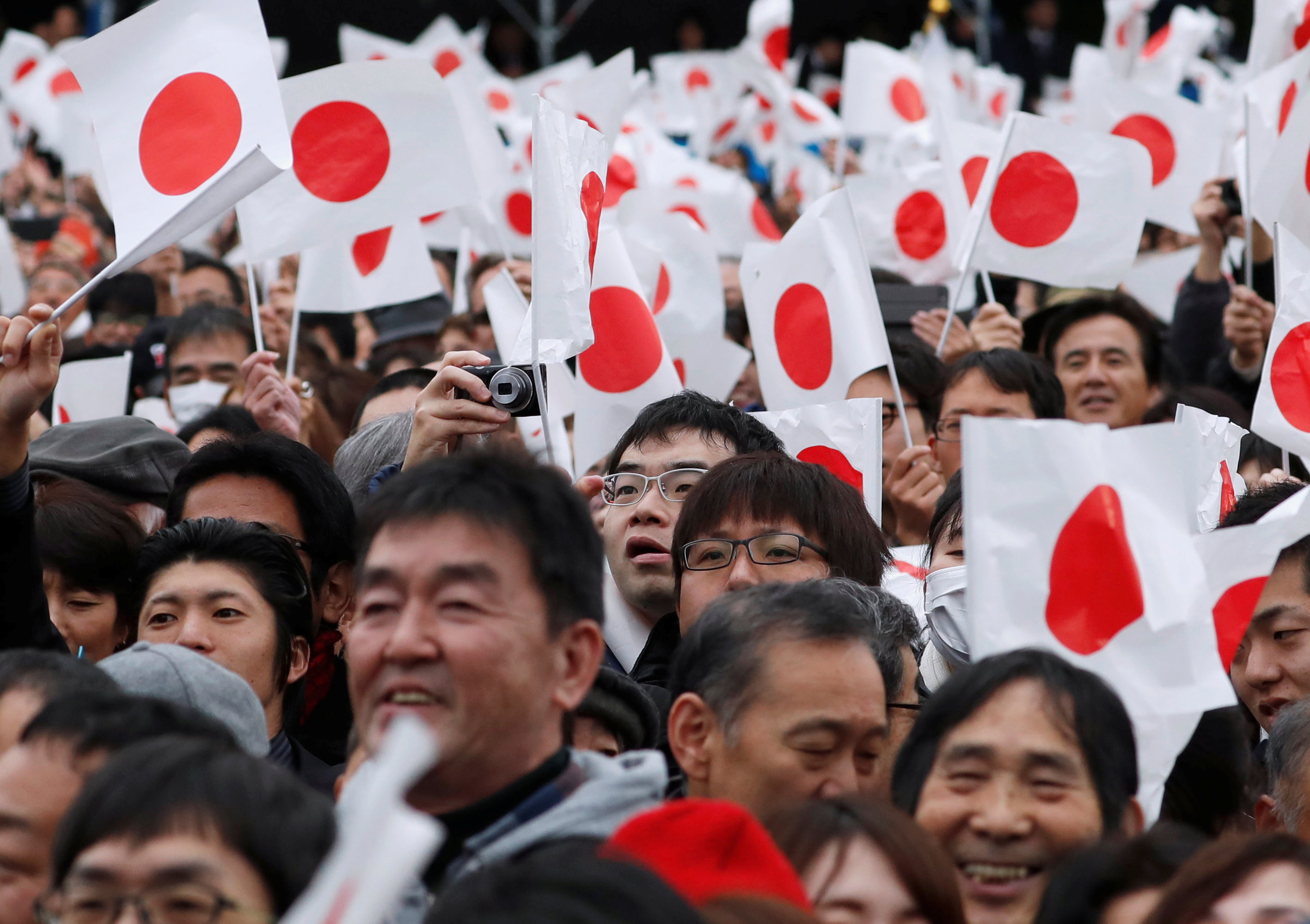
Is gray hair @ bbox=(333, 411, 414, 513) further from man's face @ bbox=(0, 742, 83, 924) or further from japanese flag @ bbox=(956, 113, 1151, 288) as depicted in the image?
japanese flag @ bbox=(956, 113, 1151, 288)

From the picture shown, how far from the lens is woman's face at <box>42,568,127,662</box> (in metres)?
4.00

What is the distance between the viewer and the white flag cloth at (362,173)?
5.28 metres

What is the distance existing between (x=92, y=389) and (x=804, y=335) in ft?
7.85

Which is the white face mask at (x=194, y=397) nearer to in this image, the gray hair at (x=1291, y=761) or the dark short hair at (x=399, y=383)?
the dark short hair at (x=399, y=383)

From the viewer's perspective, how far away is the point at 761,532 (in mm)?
3680

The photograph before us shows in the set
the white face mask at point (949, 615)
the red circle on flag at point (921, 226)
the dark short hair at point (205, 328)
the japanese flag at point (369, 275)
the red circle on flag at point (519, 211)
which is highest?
the red circle on flag at point (519, 211)

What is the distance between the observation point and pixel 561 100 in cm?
741

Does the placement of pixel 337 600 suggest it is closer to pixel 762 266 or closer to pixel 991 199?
pixel 762 266

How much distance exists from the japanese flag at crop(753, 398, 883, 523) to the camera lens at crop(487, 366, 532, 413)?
0.93 meters

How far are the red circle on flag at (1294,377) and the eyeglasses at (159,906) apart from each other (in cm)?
308

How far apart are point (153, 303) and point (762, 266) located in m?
3.39

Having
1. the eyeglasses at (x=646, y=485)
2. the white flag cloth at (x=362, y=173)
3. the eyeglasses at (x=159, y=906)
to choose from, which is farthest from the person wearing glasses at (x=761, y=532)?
the white flag cloth at (x=362, y=173)

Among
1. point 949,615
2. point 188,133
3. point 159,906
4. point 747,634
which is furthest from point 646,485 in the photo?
point 159,906

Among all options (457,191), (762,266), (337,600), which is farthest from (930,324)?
(337,600)
